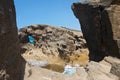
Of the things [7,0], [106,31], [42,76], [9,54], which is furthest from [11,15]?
[106,31]

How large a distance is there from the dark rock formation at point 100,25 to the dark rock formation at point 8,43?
20.9ft

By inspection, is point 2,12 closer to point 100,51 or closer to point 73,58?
point 100,51

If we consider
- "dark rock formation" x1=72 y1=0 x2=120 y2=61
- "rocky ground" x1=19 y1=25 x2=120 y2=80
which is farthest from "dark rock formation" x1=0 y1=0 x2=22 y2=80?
"rocky ground" x1=19 y1=25 x2=120 y2=80

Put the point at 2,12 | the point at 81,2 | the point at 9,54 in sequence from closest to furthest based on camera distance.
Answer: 1. the point at 2,12
2. the point at 9,54
3. the point at 81,2

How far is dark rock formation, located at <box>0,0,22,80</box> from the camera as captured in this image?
13.5 ft

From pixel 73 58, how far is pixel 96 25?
9019mm

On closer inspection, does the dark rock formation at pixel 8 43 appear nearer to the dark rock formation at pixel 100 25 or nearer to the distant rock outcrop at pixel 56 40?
the dark rock formation at pixel 100 25

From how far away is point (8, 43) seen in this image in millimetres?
4340

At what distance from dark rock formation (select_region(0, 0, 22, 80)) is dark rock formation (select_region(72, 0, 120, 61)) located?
6376 mm

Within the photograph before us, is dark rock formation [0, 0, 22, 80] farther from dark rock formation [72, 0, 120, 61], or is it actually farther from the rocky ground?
the rocky ground

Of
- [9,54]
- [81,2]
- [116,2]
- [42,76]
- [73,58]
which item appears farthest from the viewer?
[73,58]

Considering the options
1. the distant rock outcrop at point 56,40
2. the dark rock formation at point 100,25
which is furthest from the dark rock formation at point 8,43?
the distant rock outcrop at point 56,40

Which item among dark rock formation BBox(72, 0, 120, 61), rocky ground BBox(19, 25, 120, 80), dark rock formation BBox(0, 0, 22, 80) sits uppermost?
dark rock formation BBox(0, 0, 22, 80)

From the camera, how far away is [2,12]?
13.4 feet
